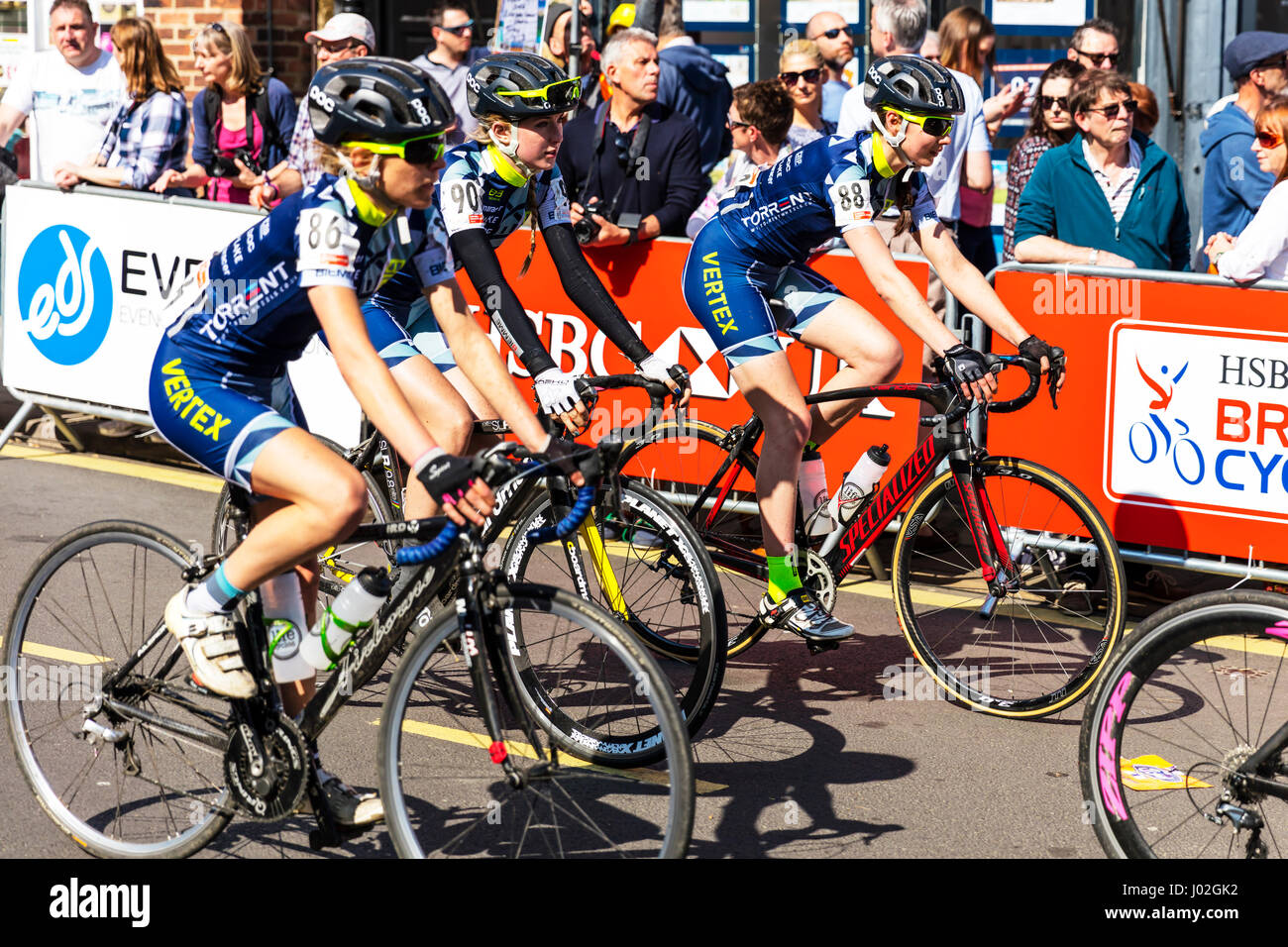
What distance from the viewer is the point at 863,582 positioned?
25.5 ft

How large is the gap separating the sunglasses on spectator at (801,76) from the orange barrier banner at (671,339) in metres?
1.51

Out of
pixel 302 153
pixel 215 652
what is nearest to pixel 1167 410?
pixel 215 652

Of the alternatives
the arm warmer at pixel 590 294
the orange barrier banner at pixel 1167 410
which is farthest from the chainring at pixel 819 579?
the orange barrier banner at pixel 1167 410

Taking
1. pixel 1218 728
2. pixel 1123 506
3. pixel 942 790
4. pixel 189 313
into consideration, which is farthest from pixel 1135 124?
pixel 189 313

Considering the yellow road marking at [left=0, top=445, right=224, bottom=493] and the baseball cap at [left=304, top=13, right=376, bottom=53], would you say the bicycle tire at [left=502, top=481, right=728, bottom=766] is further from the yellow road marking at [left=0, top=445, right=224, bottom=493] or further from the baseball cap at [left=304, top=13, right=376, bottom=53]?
the baseball cap at [left=304, top=13, right=376, bottom=53]

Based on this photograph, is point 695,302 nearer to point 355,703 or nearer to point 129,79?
point 355,703

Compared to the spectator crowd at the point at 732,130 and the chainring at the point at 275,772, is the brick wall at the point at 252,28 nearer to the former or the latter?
the spectator crowd at the point at 732,130

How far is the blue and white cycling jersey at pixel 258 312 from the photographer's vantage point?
4.09m

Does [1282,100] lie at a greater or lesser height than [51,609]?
greater

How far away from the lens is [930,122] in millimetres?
5699

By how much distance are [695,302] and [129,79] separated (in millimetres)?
5326

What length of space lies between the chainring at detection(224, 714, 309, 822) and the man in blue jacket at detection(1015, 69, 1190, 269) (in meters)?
4.76

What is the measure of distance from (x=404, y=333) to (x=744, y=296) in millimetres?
1358

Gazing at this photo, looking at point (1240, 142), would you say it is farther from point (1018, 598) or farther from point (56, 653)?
point (56, 653)
